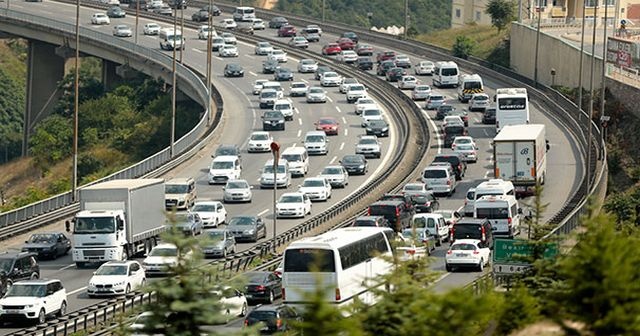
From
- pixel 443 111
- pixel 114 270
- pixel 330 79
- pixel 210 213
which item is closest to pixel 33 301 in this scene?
pixel 114 270

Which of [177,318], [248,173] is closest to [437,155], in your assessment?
[248,173]

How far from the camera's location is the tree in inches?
5546

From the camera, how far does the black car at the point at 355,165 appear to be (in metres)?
79.8

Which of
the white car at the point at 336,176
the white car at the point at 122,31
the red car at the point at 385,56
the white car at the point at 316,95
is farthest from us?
the white car at the point at 122,31

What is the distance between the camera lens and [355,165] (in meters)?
79.8

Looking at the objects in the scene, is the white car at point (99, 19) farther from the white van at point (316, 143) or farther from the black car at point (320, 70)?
the white van at point (316, 143)

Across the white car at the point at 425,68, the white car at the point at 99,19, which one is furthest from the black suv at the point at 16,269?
the white car at the point at 99,19

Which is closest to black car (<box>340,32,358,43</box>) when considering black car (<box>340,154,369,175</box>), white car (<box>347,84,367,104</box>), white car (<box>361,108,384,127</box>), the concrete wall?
the concrete wall

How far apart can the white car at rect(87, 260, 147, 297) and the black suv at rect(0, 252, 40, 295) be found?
2.29m

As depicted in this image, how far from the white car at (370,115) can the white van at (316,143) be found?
23.4ft

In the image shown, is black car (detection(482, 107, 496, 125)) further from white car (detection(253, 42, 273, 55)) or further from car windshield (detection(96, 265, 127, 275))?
car windshield (detection(96, 265, 127, 275))

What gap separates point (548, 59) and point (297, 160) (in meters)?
40.3

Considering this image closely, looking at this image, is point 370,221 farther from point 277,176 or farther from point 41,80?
point 41,80

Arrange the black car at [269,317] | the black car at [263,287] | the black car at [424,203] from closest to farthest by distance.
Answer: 1. the black car at [269,317]
2. the black car at [263,287]
3. the black car at [424,203]
